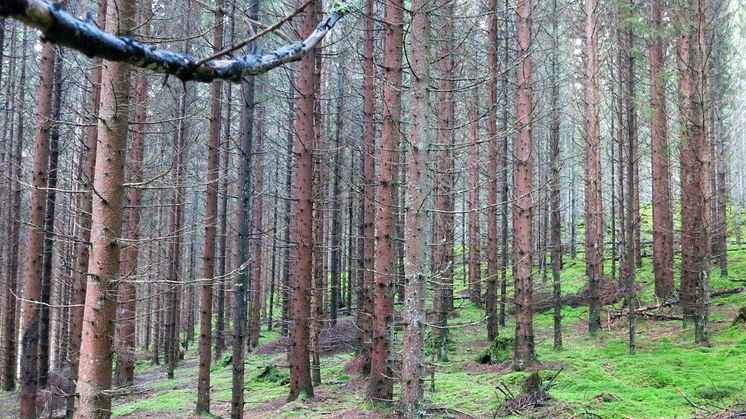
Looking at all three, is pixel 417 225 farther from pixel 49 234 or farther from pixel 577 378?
pixel 49 234

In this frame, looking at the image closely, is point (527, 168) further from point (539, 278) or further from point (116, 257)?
point (539, 278)

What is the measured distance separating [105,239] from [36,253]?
6863mm

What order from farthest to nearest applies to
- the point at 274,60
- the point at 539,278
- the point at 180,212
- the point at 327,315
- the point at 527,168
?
the point at 539,278, the point at 327,315, the point at 180,212, the point at 527,168, the point at 274,60

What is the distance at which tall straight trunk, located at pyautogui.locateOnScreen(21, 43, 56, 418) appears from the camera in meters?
9.25

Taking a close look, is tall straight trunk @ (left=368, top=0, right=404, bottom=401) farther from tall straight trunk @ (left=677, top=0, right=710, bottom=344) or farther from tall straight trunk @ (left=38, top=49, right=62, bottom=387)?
tall straight trunk @ (left=38, top=49, right=62, bottom=387)

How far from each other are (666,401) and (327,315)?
1684cm

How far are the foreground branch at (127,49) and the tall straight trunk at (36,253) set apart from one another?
9132 mm

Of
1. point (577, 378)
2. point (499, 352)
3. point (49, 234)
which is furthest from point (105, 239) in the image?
point (499, 352)

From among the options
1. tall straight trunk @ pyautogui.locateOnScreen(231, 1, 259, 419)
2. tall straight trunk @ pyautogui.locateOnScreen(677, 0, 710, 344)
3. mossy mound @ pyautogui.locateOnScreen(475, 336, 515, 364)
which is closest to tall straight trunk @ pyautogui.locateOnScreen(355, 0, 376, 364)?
tall straight trunk @ pyautogui.locateOnScreen(231, 1, 259, 419)

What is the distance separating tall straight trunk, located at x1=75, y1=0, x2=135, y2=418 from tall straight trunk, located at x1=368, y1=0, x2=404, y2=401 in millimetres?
3295

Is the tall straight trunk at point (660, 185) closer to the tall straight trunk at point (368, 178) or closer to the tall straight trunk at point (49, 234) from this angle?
the tall straight trunk at point (368, 178)

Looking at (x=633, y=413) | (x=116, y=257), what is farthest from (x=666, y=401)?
(x=116, y=257)

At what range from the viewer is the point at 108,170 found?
4.86 metres

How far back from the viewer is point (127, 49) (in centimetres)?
151
